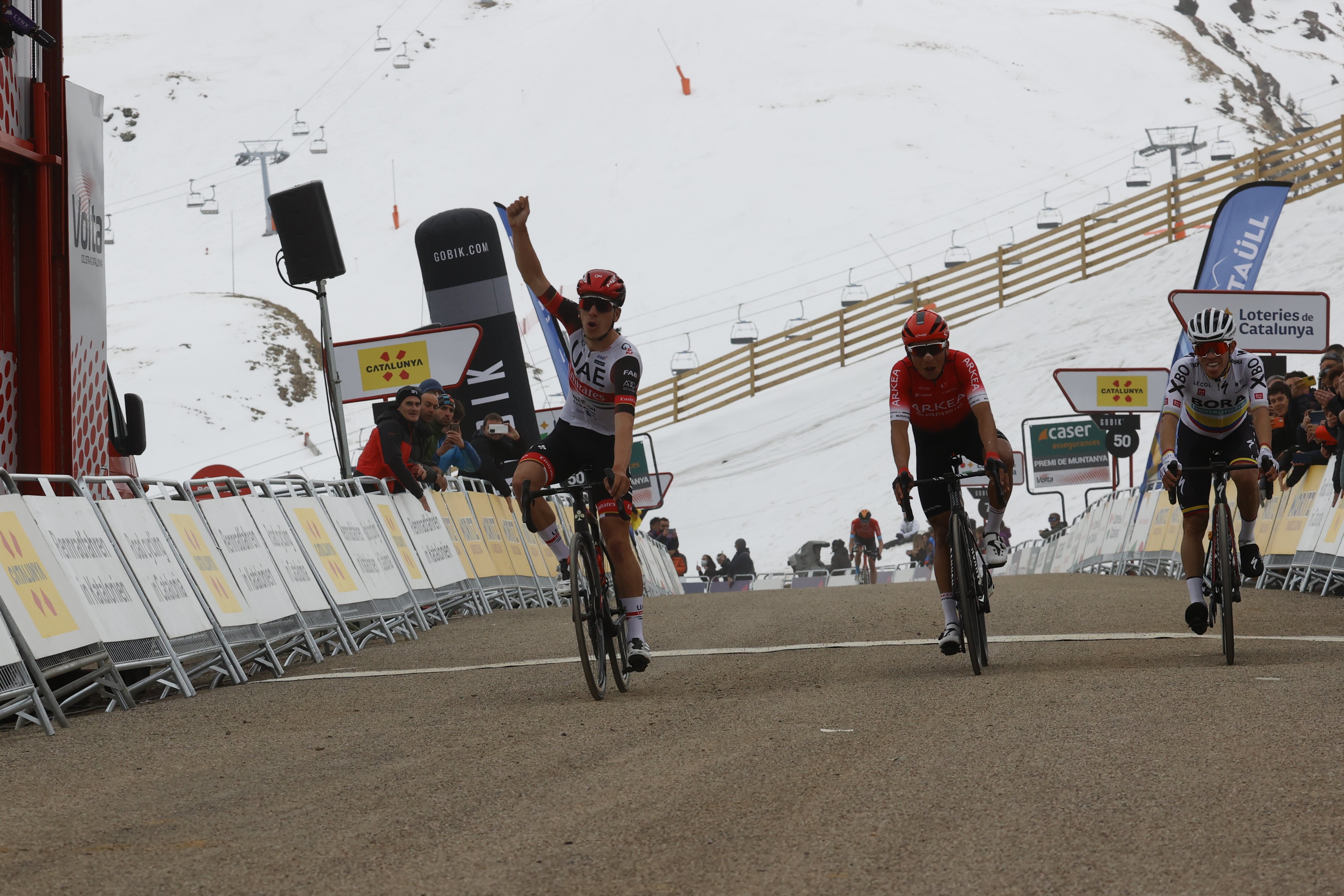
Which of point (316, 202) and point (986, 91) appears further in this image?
point (986, 91)

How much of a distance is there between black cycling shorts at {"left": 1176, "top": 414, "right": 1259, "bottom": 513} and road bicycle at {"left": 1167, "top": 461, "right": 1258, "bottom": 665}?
56mm

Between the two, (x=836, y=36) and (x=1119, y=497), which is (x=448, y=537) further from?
(x=836, y=36)

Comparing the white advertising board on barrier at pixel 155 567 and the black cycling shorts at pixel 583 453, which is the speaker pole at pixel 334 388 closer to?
the white advertising board on barrier at pixel 155 567

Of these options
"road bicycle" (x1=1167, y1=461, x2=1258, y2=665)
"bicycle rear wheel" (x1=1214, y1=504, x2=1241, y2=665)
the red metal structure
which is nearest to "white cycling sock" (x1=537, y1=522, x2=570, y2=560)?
"road bicycle" (x1=1167, y1=461, x2=1258, y2=665)

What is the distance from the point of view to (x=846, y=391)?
4141cm

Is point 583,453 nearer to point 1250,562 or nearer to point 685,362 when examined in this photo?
point 1250,562

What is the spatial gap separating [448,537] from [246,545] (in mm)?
4422

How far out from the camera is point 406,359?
52.4 feet

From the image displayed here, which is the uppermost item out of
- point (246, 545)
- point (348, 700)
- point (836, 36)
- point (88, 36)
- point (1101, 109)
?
point (88, 36)

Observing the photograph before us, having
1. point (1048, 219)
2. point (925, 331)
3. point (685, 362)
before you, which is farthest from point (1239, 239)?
point (1048, 219)

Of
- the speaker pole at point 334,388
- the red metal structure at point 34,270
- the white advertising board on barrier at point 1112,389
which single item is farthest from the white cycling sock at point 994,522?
the white advertising board on barrier at point 1112,389

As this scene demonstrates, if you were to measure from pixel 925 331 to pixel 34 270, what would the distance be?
17.4ft

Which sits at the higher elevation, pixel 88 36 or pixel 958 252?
pixel 88 36

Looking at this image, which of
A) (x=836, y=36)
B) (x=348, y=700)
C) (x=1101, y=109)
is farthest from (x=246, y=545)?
(x=836, y=36)
